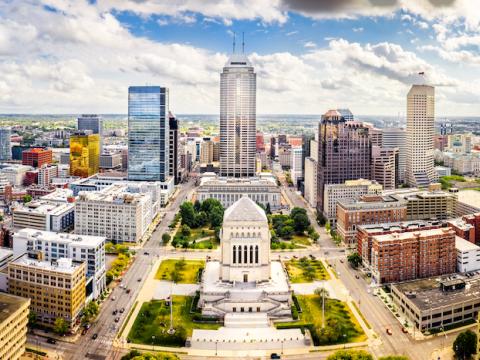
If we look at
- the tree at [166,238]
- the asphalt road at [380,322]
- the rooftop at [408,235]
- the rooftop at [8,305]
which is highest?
the rooftop at [408,235]

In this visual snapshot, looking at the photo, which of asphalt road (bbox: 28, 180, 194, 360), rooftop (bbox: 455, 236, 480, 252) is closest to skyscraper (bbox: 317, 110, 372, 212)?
rooftop (bbox: 455, 236, 480, 252)

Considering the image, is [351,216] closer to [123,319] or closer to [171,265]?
[171,265]

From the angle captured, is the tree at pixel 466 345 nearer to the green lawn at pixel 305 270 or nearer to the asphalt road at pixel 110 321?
the green lawn at pixel 305 270

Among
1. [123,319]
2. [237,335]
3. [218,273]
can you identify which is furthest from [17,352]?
[218,273]

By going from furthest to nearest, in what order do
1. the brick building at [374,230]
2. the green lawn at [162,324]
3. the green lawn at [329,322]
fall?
the brick building at [374,230] < the green lawn at [329,322] < the green lawn at [162,324]

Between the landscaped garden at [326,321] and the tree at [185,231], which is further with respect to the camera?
the tree at [185,231]

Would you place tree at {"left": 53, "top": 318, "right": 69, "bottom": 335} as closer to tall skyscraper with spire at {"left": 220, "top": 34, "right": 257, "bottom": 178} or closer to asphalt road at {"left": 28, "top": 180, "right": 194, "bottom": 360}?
asphalt road at {"left": 28, "top": 180, "right": 194, "bottom": 360}

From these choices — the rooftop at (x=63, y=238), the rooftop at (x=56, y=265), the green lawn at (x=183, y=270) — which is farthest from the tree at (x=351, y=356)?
the rooftop at (x=63, y=238)

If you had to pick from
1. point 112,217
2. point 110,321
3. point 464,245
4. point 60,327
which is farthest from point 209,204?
point 60,327
